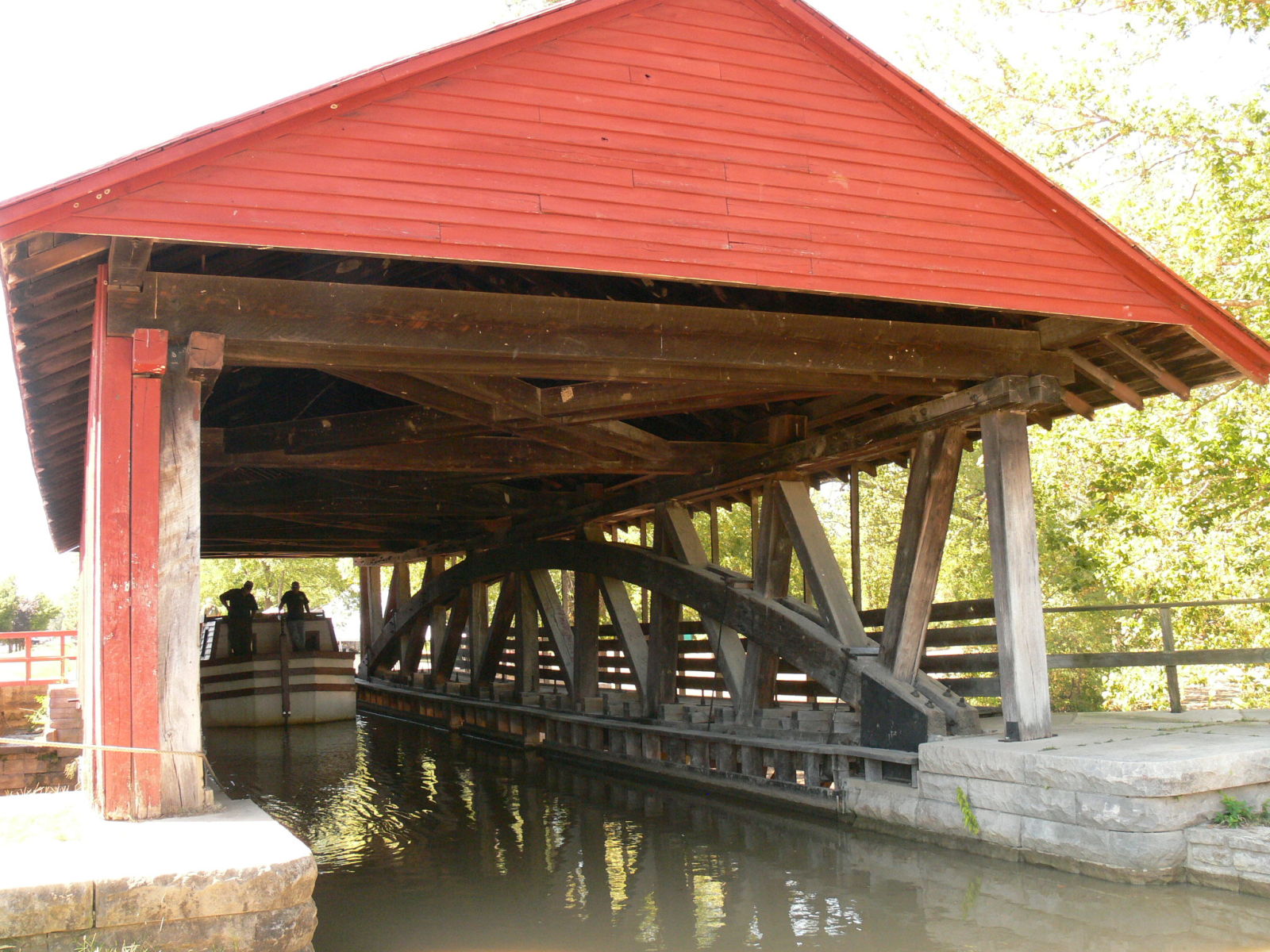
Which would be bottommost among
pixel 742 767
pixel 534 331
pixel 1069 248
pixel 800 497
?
pixel 742 767

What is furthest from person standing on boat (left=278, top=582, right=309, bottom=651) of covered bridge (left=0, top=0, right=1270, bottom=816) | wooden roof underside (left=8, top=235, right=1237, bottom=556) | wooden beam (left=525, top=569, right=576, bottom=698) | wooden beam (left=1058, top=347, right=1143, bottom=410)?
wooden beam (left=1058, top=347, right=1143, bottom=410)

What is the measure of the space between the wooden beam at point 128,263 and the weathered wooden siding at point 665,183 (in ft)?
0.87

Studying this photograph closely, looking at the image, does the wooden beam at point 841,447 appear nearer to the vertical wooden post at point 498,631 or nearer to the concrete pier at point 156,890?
the vertical wooden post at point 498,631

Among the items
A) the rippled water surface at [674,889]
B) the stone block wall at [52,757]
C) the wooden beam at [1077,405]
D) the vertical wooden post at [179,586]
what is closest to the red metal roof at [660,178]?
the vertical wooden post at [179,586]

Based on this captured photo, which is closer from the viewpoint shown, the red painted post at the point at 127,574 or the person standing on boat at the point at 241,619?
the red painted post at the point at 127,574

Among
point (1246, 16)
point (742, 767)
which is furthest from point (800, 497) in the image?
point (1246, 16)

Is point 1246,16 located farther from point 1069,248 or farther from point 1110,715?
point 1110,715

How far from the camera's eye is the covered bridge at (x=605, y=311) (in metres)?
5.17

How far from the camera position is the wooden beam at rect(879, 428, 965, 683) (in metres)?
7.92

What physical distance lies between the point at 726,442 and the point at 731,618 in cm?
160

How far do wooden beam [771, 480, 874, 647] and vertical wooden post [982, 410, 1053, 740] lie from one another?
148 cm

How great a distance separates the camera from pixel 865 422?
845 centimetres

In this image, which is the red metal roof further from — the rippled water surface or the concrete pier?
the rippled water surface

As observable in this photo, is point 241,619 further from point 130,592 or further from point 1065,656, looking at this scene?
point 130,592
